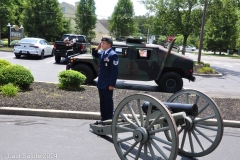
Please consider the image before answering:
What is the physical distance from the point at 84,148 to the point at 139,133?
1.23 meters

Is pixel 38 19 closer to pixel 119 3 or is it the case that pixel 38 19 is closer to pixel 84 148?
pixel 119 3

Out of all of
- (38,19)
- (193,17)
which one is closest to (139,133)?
(193,17)

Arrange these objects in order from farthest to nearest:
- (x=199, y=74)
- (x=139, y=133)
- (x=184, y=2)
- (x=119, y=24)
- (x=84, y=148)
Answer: (x=119, y=24)
(x=184, y=2)
(x=199, y=74)
(x=84, y=148)
(x=139, y=133)

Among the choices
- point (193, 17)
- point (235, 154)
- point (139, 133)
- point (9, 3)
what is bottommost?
point (235, 154)

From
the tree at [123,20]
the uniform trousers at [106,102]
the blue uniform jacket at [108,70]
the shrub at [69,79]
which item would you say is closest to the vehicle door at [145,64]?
the shrub at [69,79]

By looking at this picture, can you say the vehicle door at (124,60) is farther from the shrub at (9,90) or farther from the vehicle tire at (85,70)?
the shrub at (9,90)

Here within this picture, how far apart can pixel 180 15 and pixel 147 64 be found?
11.0 meters

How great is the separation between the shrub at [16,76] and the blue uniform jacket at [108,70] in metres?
3.29

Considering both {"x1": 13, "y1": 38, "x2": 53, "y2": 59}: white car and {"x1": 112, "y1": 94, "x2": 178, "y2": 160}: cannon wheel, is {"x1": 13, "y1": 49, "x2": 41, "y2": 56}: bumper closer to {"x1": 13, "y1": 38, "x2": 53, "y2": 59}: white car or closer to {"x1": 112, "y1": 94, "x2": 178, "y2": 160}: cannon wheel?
{"x1": 13, "y1": 38, "x2": 53, "y2": 59}: white car

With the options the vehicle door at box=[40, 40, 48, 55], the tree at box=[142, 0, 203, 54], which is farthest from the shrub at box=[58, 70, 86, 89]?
the tree at box=[142, 0, 203, 54]

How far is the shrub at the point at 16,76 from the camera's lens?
7402mm

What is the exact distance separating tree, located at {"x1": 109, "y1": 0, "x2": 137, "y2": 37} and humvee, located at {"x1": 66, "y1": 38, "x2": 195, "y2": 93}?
40.6m

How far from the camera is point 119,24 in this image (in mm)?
50750

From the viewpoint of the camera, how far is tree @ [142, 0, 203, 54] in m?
19.2
